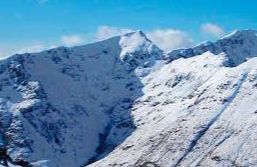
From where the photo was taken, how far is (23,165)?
142 meters

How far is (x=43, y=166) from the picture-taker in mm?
141125

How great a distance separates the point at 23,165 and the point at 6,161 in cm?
1376

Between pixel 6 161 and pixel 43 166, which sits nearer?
pixel 6 161

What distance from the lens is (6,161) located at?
12800 centimetres

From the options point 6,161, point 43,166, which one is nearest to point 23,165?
point 43,166

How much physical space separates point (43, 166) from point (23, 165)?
4.26 m

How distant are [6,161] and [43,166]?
1441cm

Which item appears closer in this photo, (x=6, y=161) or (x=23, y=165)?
(x=6, y=161)

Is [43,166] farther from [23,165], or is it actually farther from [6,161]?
[6,161]
